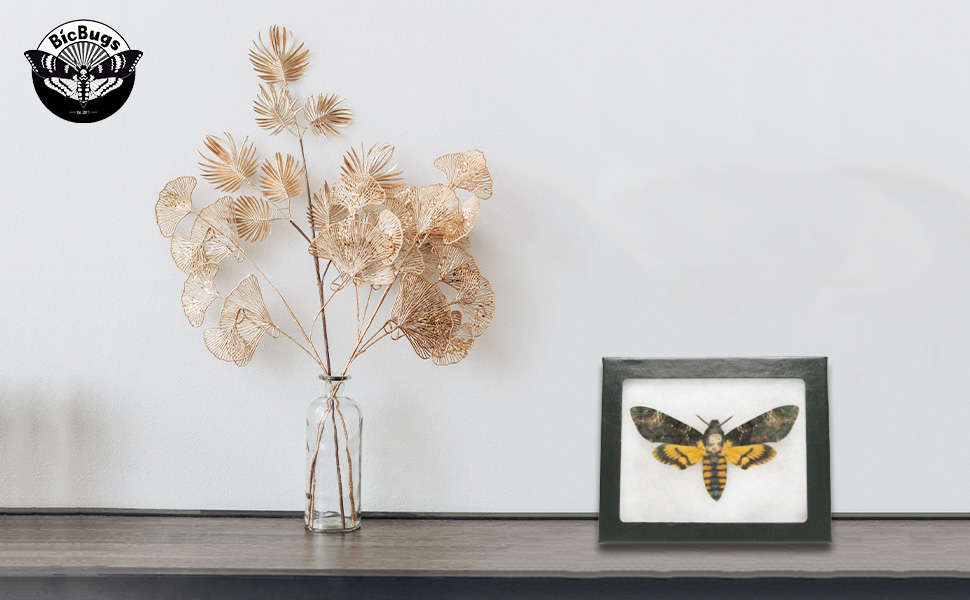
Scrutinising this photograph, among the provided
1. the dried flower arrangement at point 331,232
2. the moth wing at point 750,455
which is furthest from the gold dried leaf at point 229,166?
the moth wing at point 750,455

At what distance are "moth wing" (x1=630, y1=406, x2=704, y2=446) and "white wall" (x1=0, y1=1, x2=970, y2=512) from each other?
0.09 m

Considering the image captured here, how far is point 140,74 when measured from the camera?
1.36 m

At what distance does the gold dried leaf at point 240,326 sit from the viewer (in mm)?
1284

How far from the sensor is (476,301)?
128 cm

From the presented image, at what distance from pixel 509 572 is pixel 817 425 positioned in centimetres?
61

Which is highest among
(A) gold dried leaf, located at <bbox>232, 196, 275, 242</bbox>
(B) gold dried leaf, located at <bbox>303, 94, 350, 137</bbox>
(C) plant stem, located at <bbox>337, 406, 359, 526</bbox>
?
(B) gold dried leaf, located at <bbox>303, 94, 350, 137</bbox>

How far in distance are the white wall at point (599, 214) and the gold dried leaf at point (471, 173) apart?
9 centimetres

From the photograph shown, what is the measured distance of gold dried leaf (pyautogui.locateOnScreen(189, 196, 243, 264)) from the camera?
129cm

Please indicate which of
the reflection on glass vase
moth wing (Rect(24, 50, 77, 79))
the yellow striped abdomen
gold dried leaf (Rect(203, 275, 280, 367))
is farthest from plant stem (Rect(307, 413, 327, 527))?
moth wing (Rect(24, 50, 77, 79))

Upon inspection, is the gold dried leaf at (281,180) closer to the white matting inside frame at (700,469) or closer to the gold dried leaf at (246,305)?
the gold dried leaf at (246,305)

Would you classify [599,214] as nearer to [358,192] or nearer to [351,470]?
[358,192]

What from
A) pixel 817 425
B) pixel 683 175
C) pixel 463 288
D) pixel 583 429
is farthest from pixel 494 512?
pixel 683 175

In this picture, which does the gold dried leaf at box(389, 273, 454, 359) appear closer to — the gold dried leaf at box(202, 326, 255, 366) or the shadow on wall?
the gold dried leaf at box(202, 326, 255, 366)

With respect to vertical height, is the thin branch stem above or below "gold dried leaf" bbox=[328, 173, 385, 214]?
below
